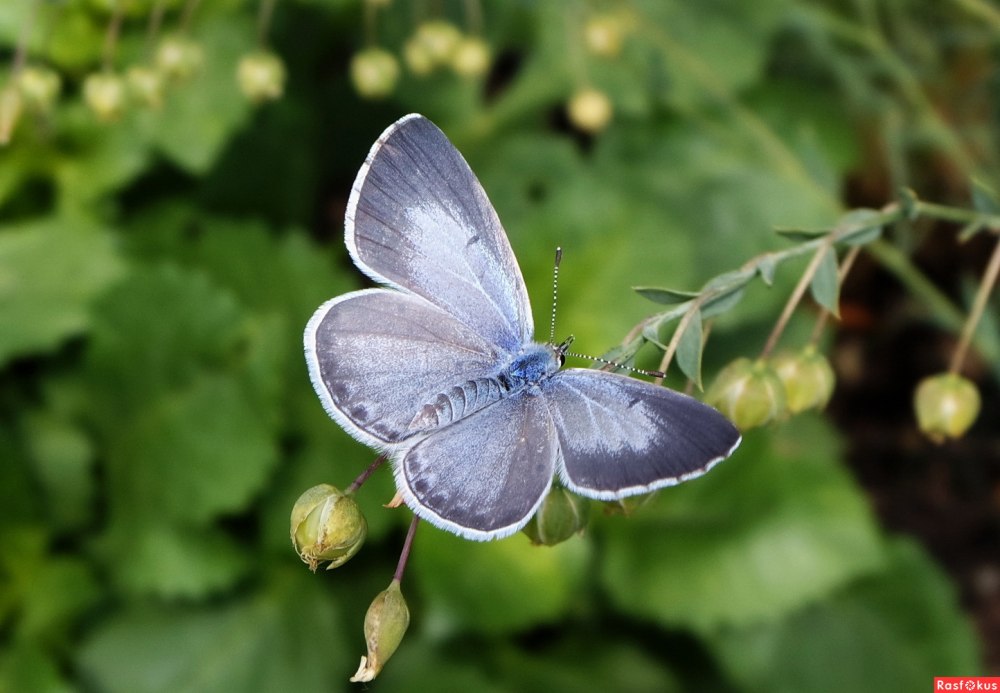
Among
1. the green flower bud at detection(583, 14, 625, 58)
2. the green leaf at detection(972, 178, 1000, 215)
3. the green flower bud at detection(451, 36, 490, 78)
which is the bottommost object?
the green leaf at detection(972, 178, 1000, 215)

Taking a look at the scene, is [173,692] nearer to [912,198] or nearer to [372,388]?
[372,388]

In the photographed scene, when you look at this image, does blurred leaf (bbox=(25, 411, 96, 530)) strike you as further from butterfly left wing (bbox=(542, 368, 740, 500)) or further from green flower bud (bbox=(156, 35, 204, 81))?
butterfly left wing (bbox=(542, 368, 740, 500))

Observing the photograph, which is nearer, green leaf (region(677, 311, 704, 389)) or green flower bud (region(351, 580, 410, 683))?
green flower bud (region(351, 580, 410, 683))

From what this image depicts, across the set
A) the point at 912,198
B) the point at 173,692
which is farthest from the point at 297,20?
the point at 912,198

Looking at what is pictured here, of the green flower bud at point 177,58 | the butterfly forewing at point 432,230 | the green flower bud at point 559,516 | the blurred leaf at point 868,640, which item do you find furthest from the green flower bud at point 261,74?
the blurred leaf at point 868,640

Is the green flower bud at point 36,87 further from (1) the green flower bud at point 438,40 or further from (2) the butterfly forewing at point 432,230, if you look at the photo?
(2) the butterfly forewing at point 432,230

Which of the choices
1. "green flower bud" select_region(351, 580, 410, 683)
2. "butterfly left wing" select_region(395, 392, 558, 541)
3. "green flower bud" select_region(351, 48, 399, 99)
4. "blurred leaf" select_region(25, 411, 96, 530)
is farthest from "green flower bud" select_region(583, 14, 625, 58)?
"blurred leaf" select_region(25, 411, 96, 530)

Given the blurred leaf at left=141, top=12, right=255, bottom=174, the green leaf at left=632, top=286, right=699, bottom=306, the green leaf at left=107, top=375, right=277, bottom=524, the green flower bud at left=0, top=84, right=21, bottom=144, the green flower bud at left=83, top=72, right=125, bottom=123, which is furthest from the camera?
the blurred leaf at left=141, top=12, right=255, bottom=174
